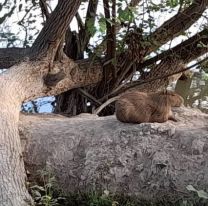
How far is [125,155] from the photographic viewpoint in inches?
159

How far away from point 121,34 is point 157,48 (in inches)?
19.8

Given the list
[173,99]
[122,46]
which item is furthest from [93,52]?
[173,99]

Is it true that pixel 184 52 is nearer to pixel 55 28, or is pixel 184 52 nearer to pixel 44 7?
pixel 44 7

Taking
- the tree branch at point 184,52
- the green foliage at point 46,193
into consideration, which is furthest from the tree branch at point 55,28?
the green foliage at point 46,193

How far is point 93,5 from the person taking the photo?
21.7 ft

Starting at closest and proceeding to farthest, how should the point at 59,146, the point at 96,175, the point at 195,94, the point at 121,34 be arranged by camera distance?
1. the point at 96,175
2. the point at 59,146
3. the point at 121,34
4. the point at 195,94

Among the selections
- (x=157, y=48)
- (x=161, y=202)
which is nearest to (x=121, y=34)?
(x=157, y=48)

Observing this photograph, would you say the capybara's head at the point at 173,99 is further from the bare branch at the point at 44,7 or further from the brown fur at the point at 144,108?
the bare branch at the point at 44,7

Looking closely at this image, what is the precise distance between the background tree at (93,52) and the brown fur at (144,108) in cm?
89

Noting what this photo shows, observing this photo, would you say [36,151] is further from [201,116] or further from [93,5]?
[93,5]

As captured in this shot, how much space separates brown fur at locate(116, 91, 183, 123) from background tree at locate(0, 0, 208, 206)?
0.89 m

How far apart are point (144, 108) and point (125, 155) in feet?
1.72

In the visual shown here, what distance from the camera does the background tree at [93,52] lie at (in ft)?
18.1

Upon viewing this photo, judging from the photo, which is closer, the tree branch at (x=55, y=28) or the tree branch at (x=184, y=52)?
the tree branch at (x=55, y=28)
